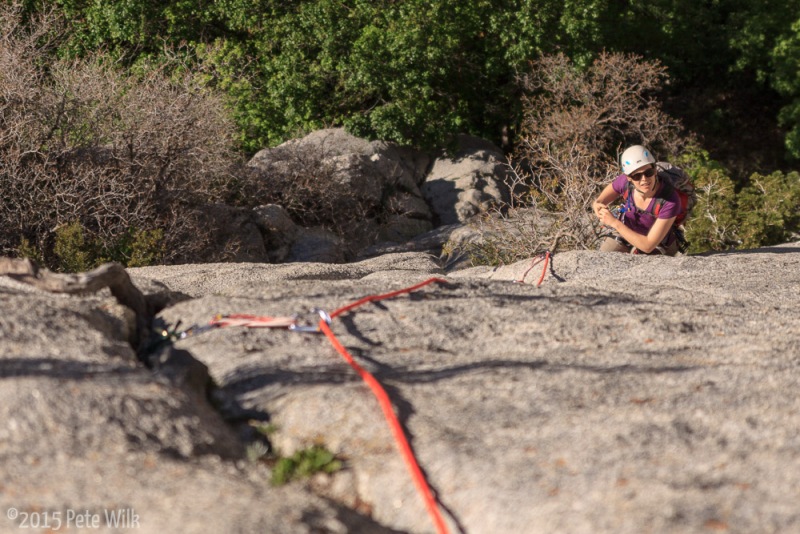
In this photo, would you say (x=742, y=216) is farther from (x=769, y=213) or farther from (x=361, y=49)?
(x=361, y=49)

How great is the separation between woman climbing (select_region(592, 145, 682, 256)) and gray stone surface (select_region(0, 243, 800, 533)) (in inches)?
82.5

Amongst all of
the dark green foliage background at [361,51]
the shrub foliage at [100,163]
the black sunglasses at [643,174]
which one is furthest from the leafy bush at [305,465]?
the dark green foliage background at [361,51]

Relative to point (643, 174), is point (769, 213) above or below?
below

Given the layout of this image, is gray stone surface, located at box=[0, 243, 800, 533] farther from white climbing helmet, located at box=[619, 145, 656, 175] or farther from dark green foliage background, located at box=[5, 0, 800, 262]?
dark green foliage background, located at box=[5, 0, 800, 262]

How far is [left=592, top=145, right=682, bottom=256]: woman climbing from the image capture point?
24.9ft

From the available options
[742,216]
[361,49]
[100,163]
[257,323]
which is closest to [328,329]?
[257,323]

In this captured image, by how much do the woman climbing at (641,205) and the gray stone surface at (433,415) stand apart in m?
2.10

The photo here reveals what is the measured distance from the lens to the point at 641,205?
804 centimetres

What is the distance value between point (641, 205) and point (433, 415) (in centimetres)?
472

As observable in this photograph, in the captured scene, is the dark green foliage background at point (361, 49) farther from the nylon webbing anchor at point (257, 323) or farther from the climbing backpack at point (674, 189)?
the nylon webbing anchor at point (257, 323)

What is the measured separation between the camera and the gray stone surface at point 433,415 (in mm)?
3145

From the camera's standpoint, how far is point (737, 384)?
4250mm

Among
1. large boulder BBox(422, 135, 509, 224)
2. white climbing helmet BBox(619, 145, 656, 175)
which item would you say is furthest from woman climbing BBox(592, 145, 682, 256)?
large boulder BBox(422, 135, 509, 224)

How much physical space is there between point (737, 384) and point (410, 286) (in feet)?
7.41
